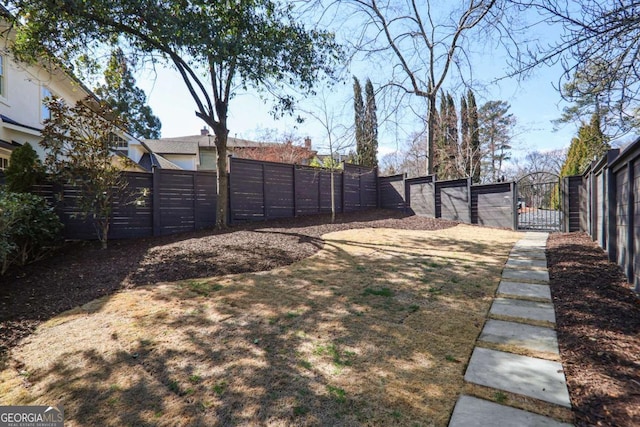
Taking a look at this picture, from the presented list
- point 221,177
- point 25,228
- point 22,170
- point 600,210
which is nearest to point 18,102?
point 22,170

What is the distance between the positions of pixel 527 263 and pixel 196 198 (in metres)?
7.68

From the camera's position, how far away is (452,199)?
10828 mm

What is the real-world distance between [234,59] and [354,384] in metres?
6.09

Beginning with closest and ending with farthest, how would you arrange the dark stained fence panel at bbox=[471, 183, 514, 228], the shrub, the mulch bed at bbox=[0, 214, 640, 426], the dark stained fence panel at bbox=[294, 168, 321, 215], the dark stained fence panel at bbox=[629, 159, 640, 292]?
the mulch bed at bbox=[0, 214, 640, 426] → the dark stained fence panel at bbox=[629, 159, 640, 292] → the shrub → the dark stained fence panel at bbox=[471, 183, 514, 228] → the dark stained fence panel at bbox=[294, 168, 321, 215]

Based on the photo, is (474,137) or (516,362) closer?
(516,362)

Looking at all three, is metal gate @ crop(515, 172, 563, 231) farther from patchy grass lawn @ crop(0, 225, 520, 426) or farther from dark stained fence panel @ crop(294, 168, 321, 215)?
dark stained fence panel @ crop(294, 168, 321, 215)

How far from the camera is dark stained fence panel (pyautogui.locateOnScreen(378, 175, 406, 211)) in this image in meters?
12.5

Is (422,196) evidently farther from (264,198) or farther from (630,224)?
(630,224)

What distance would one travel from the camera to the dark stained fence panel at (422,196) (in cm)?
1137

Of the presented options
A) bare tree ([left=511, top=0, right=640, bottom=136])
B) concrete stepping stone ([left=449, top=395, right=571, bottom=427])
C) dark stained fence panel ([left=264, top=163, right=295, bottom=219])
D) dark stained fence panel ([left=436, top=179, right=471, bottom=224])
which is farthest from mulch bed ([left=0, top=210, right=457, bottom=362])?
dark stained fence panel ([left=436, top=179, right=471, bottom=224])

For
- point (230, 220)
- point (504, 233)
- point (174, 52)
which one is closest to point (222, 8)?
point (174, 52)

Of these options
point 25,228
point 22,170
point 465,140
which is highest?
point 465,140

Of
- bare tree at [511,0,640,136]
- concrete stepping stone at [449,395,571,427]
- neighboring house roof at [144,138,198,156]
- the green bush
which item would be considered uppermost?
neighboring house roof at [144,138,198,156]

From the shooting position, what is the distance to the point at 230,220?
28.7 feet
